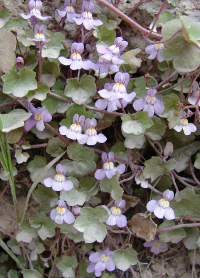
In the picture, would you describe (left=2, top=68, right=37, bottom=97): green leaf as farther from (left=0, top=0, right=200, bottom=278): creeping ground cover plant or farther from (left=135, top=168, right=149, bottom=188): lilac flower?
(left=135, top=168, right=149, bottom=188): lilac flower

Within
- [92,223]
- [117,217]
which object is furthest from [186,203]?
[92,223]

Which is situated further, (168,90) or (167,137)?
(167,137)

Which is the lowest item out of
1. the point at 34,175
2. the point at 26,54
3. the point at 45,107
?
the point at 34,175

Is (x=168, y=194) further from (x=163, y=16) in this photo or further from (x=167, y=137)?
(x=163, y=16)

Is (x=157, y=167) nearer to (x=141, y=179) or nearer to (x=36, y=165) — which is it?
(x=141, y=179)

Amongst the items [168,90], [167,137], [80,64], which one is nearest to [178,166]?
[167,137]

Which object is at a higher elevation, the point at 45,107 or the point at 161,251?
the point at 45,107

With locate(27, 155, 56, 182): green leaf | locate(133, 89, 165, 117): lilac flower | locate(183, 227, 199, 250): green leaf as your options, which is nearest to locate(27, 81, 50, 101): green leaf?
locate(27, 155, 56, 182): green leaf
